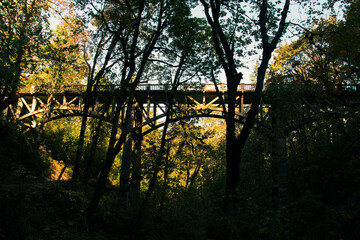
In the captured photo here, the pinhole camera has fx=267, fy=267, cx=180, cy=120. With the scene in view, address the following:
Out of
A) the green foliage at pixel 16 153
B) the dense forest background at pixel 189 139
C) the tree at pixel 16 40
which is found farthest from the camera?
the green foliage at pixel 16 153

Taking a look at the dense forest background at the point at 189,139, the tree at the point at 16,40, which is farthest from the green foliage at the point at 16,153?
the tree at the point at 16,40

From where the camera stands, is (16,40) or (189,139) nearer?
(16,40)

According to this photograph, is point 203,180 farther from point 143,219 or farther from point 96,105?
point 143,219

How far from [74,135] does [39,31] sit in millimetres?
17335

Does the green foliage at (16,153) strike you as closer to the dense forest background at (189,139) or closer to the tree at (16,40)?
the dense forest background at (189,139)

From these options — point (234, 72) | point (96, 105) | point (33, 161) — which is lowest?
point (33, 161)

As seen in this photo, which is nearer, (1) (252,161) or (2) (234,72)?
(2) (234,72)

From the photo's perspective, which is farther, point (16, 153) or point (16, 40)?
point (16, 153)

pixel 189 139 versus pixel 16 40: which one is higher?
pixel 16 40

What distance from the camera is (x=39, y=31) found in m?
11.2

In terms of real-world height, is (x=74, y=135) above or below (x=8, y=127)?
below

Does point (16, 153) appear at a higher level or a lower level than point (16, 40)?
lower

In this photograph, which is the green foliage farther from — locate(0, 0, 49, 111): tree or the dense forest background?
locate(0, 0, 49, 111): tree

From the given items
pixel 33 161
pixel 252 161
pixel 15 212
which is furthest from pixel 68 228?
pixel 252 161
